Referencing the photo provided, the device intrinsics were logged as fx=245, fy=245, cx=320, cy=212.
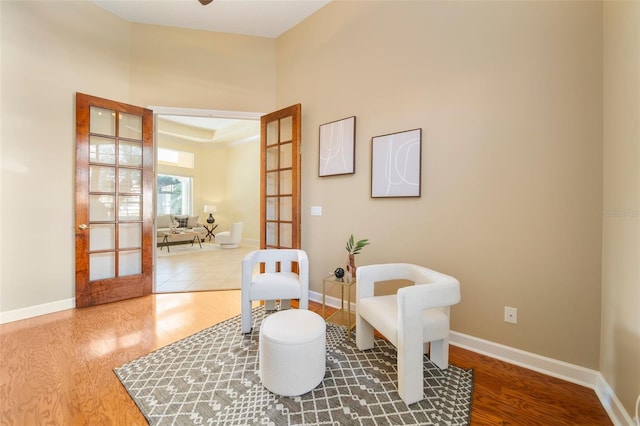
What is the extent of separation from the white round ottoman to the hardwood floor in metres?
0.70

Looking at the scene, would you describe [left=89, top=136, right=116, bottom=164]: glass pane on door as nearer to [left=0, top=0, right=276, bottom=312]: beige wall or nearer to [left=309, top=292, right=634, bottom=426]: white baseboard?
[left=0, top=0, right=276, bottom=312]: beige wall

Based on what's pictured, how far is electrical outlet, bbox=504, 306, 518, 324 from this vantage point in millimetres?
1800

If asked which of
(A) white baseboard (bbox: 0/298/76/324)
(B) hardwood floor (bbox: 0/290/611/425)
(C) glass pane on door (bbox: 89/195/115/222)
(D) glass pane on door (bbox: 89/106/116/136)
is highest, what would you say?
(D) glass pane on door (bbox: 89/106/116/136)

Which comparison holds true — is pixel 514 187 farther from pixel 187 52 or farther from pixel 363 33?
pixel 187 52

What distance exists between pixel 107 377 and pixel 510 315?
284 cm

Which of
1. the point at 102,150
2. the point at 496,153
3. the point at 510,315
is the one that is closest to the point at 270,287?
the point at 510,315

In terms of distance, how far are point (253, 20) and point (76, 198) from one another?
2.96 meters

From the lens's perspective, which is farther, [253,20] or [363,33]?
[253,20]

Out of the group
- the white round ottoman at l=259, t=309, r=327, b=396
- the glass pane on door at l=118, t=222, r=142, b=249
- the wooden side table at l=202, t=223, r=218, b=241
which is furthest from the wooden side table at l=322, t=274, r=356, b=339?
the wooden side table at l=202, t=223, r=218, b=241

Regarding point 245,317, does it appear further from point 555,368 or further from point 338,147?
point 555,368

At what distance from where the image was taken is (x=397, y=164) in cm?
229

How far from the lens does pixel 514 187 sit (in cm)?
179

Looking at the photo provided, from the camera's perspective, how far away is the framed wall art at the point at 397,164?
2.19 m

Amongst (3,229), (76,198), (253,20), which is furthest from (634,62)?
(3,229)
